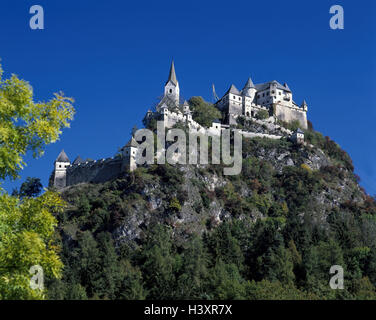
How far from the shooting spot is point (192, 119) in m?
78.9

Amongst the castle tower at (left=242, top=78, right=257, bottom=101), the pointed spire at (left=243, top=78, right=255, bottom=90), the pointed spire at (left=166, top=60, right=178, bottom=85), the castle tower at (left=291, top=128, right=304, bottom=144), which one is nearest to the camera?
the castle tower at (left=291, top=128, right=304, bottom=144)

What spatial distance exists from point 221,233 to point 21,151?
157 feet

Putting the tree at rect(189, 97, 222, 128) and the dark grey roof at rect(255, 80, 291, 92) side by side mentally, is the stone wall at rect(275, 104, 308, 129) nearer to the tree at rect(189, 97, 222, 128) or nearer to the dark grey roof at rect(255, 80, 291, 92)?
the dark grey roof at rect(255, 80, 291, 92)

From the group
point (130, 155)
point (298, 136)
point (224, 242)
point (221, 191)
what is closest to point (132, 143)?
point (130, 155)

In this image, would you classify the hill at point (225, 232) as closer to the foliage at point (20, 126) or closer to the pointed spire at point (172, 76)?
the pointed spire at point (172, 76)

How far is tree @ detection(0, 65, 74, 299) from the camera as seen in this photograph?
434 inches

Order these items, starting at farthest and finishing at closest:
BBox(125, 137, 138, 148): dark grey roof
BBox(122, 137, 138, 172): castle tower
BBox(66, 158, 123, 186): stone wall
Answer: BBox(66, 158, 123, 186): stone wall < BBox(125, 137, 138, 148): dark grey roof < BBox(122, 137, 138, 172): castle tower

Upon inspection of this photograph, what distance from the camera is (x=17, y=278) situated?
10.9 meters

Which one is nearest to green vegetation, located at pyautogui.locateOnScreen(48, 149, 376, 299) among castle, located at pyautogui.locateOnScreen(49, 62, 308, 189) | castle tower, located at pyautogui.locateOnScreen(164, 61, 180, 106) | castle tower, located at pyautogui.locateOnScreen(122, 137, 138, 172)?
castle tower, located at pyautogui.locateOnScreen(122, 137, 138, 172)

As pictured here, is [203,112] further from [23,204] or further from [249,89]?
[23,204]

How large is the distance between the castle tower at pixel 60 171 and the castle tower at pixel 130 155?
11051 mm

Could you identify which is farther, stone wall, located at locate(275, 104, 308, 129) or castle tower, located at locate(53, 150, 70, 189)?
stone wall, located at locate(275, 104, 308, 129)

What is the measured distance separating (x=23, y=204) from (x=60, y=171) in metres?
62.1
